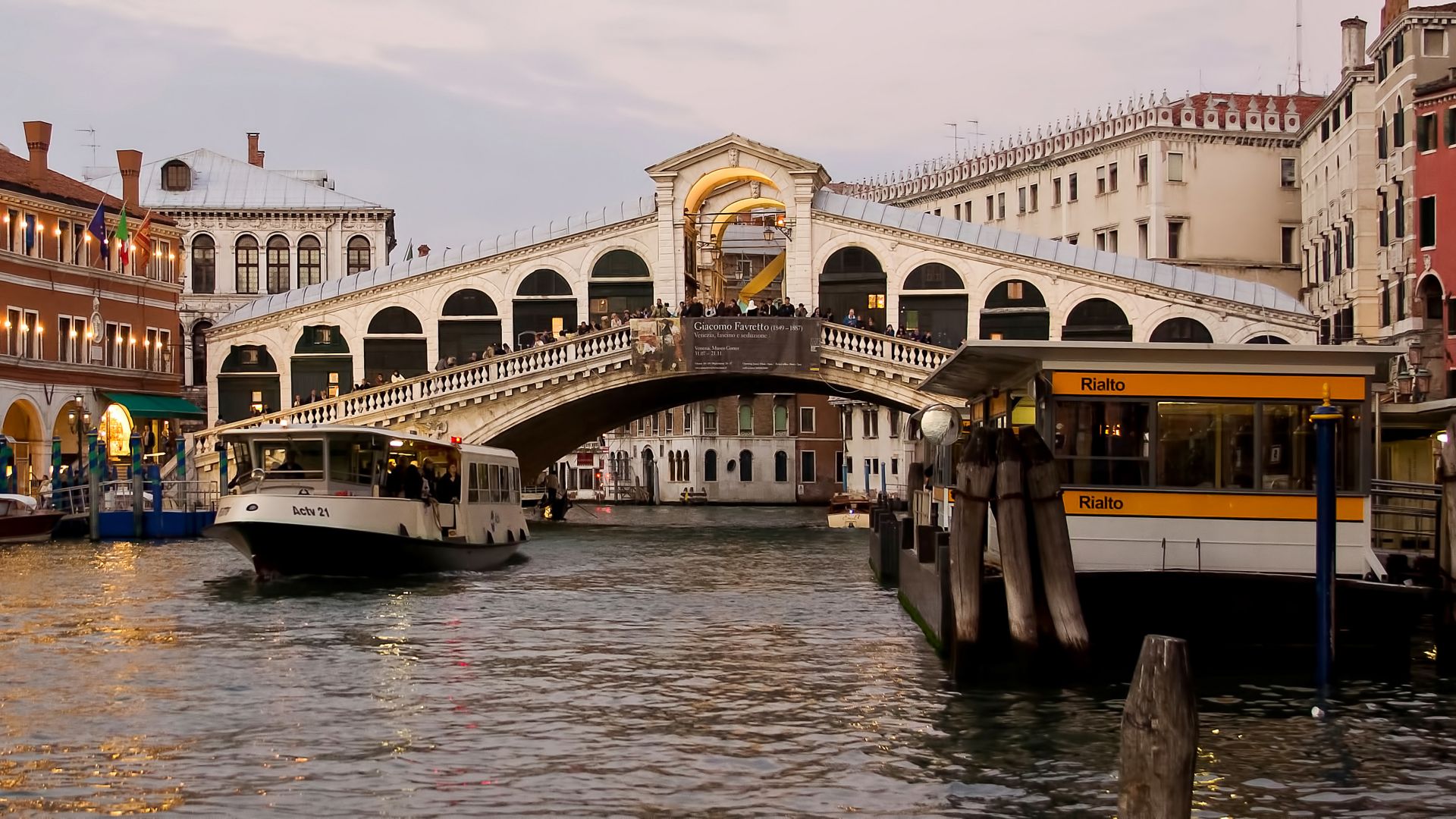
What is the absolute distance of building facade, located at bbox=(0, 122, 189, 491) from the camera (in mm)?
42938

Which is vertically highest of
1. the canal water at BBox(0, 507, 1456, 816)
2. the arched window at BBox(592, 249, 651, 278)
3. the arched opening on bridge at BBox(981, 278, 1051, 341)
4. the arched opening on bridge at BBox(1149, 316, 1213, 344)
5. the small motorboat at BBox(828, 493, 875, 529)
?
the arched window at BBox(592, 249, 651, 278)

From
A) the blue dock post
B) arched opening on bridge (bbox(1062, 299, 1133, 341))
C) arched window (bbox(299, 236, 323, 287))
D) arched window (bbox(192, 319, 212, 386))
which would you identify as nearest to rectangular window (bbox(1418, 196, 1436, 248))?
arched opening on bridge (bbox(1062, 299, 1133, 341))

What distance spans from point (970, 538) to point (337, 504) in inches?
484

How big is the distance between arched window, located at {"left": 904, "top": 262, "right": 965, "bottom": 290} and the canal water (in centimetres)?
2317

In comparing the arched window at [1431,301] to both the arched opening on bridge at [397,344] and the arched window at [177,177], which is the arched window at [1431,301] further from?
the arched window at [177,177]

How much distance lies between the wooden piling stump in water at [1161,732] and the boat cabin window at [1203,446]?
27.8ft

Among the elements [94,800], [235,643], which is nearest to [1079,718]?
[94,800]

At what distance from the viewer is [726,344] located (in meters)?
42.1

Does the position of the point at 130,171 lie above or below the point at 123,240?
above

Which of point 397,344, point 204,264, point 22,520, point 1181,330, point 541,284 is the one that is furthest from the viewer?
point 204,264

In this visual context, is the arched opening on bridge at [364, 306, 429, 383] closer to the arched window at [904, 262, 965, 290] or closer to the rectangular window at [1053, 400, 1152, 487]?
the arched window at [904, 262, 965, 290]

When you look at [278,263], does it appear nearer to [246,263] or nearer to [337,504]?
[246,263]

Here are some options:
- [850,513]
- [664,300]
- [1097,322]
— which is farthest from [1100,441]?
[850,513]

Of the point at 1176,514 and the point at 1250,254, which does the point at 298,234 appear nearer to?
the point at 1250,254
